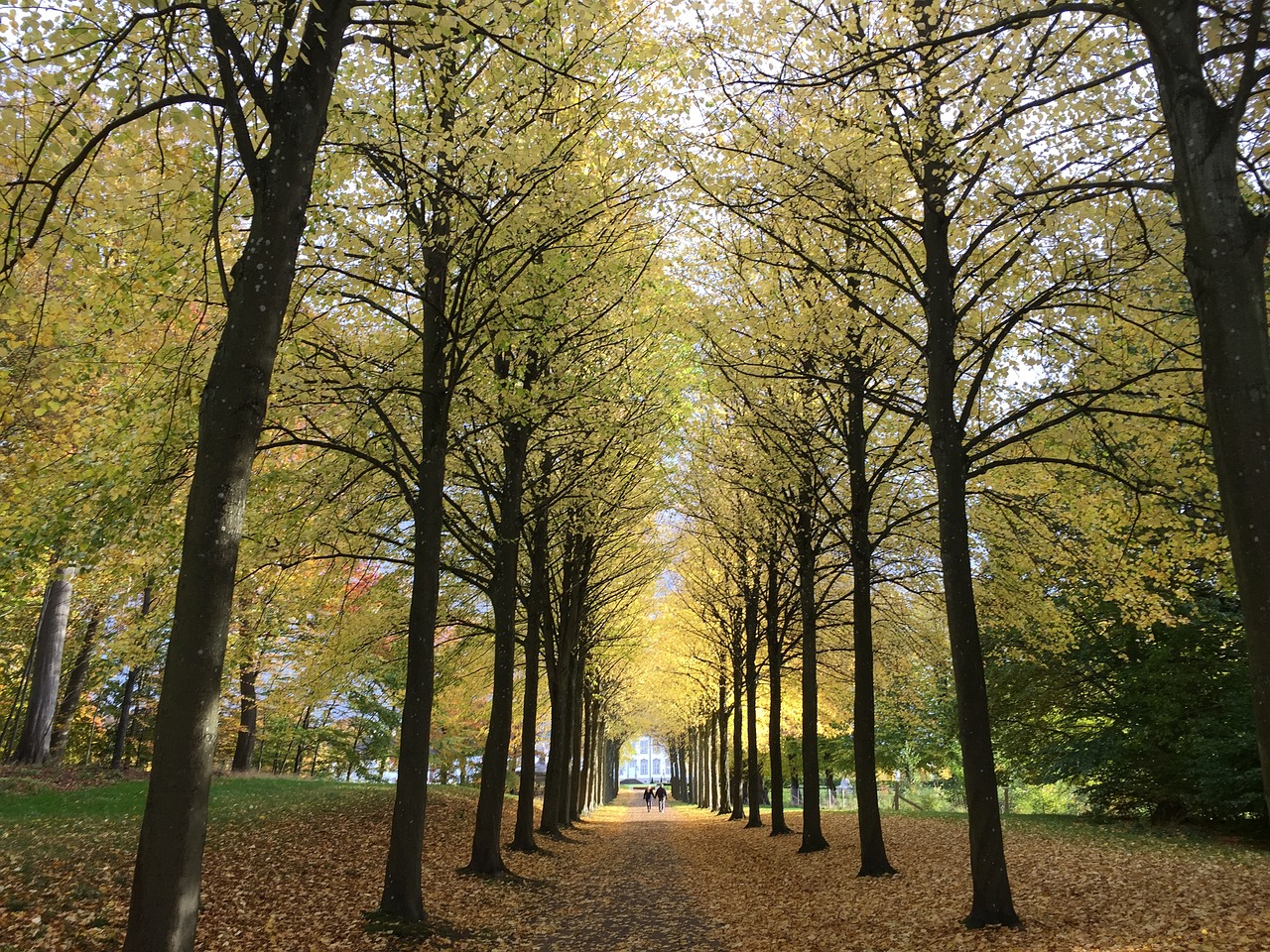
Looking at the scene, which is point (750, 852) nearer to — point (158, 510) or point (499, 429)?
point (499, 429)

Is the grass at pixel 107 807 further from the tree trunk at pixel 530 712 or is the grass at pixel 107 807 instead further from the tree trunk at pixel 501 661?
the tree trunk at pixel 501 661

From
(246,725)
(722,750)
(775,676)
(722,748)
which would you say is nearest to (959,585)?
(775,676)

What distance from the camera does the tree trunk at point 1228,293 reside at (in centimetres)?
379

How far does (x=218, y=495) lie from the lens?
13.4 feet

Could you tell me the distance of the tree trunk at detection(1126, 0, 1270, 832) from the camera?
149 inches

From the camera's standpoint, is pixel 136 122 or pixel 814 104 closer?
pixel 136 122

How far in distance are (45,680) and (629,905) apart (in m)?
13.3

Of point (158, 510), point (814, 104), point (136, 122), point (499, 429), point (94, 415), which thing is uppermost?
point (814, 104)

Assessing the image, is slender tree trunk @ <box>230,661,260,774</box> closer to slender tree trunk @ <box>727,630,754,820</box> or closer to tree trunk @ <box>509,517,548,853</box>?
tree trunk @ <box>509,517,548,853</box>

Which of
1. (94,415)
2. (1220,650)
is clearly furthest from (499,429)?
(1220,650)

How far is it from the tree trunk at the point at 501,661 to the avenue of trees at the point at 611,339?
0.24ft

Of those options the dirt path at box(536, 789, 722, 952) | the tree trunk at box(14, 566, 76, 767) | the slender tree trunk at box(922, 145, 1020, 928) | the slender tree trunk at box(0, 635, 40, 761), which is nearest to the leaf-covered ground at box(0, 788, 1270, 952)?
the dirt path at box(536, 789, 722, 952)

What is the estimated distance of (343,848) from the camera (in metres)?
11.5

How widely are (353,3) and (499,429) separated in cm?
787
